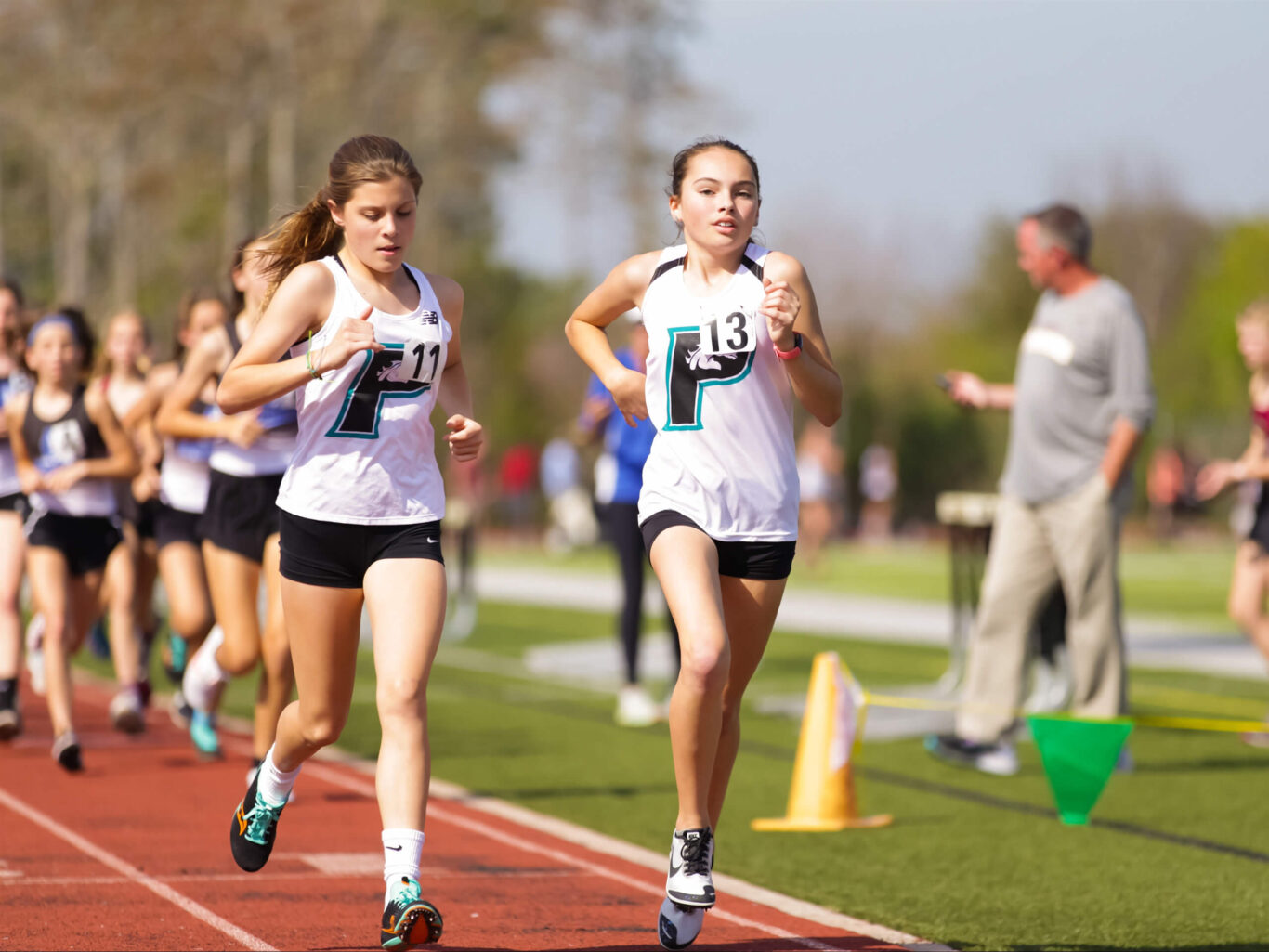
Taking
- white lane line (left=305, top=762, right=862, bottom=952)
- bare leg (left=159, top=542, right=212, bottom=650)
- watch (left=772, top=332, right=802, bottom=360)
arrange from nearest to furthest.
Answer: watch (left=772, top=332, right=802, bottom=360), white lane line (left=305, top=762, right=862, bottom=952), bare leg (left=159, top=542, right=212, bottom=650)

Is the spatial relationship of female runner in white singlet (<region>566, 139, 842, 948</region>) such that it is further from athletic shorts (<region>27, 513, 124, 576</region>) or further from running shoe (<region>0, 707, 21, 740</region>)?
running shoe (<region>0, 707, 21, 740</region>)

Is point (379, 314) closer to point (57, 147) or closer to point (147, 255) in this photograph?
point (57, 147)

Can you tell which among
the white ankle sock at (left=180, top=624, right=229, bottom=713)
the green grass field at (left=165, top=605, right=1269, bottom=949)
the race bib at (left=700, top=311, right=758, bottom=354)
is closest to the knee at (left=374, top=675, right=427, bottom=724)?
the race bib at (left=700, top=311, right=758, bottom=354)

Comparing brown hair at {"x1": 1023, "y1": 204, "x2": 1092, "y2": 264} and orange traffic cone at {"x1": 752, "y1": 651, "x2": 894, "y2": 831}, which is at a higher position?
brown hair at {"x1": 1023, "y1": 204, "x2": 1092, "y2": 264}

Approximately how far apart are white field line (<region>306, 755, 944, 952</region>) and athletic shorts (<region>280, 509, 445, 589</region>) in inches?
65.9

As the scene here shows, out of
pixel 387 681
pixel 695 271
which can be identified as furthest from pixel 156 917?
pixel 695 271

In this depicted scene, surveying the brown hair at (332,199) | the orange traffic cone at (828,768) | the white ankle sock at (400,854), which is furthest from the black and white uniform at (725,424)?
the orange traffic cone at (828,768)

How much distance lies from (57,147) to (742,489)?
101 feet

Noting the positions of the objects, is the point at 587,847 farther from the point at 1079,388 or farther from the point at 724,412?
the point at 1079,388

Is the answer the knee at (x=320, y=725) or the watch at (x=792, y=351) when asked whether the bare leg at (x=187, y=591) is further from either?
the watch at (x=792, y=351)

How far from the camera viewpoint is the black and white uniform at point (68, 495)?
8828 millimetres

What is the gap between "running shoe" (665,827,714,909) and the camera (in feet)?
15.7

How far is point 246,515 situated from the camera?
7734mm

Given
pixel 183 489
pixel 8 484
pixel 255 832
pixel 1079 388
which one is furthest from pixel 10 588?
pixel 1079 388
